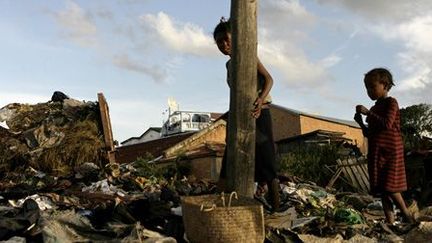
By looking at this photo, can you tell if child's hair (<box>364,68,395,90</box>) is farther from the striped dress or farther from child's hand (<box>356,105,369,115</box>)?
child's hand (<box>356,105,369,115</box>)

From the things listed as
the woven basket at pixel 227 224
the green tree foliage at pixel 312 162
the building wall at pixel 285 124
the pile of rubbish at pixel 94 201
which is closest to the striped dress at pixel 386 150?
the pile of rubbish at pixel 94 201

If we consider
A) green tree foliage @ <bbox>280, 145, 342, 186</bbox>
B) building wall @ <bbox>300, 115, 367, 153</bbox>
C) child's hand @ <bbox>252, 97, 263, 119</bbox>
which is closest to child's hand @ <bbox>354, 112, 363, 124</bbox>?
child's hand @ <bbox>252, 97, 263, 119</bbox>

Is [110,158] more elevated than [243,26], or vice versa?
[243,26]

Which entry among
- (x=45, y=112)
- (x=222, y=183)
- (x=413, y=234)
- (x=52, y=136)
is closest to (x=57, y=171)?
(x=52, y=136)

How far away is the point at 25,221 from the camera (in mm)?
3434

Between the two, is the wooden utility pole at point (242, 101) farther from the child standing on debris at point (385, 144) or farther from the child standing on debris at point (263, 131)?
the child standing on debris at point (385, 144)

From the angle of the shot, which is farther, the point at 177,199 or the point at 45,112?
the point at 45,112

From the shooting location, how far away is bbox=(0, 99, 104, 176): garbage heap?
9.24m

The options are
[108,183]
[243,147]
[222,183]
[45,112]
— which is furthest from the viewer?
[45,112]

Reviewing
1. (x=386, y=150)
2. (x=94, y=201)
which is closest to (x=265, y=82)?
(x=386, y=150)

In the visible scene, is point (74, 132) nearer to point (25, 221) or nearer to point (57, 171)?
point (57, 171)

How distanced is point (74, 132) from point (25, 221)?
6.16 m

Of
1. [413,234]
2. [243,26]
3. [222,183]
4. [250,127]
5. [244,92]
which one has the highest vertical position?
[243,26]

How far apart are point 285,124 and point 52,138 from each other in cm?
2829
